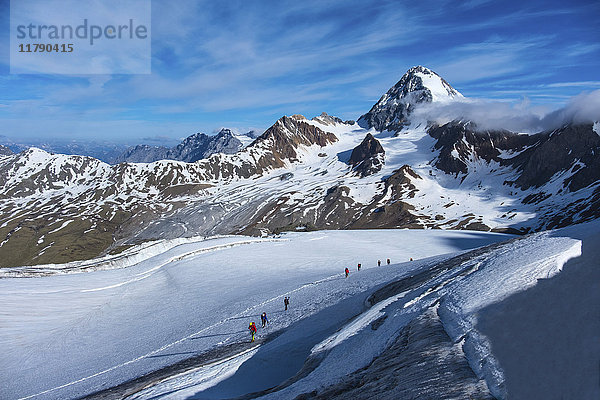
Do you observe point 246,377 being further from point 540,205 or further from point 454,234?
point 540,205

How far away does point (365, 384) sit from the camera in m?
13.1

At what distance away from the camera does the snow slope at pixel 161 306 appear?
91.5ft

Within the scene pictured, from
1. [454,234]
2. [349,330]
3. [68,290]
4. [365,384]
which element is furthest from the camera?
[454,234]

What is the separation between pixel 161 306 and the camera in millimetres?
43719

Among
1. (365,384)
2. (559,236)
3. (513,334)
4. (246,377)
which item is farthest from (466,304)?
(246,377)

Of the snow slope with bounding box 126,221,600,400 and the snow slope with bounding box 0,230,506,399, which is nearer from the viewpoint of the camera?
the snow slope with bounding box 126,221,600,400

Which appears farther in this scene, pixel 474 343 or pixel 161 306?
pixel 161 306

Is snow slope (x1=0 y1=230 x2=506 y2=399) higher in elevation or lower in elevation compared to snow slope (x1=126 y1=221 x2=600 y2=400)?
lower

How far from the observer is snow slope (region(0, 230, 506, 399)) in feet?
91.5

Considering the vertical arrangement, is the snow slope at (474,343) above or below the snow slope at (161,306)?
above

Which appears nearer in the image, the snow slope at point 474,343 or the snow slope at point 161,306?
the snow slope at point 474,343

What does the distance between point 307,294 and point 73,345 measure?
81.6 feet

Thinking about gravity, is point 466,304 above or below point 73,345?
above

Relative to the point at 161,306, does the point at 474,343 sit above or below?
above
